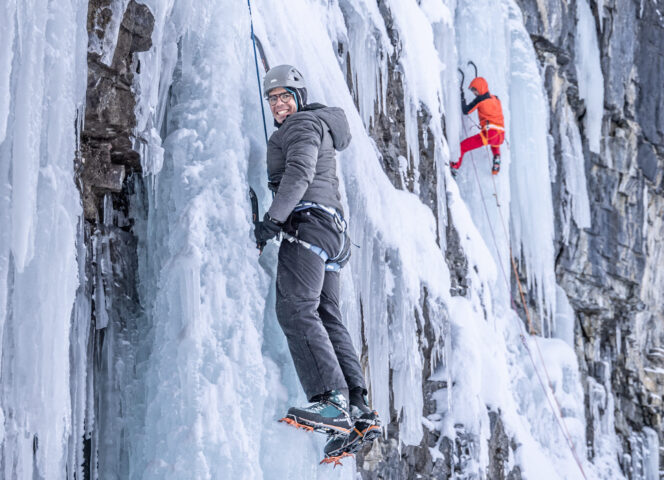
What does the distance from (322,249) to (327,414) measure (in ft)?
2.42

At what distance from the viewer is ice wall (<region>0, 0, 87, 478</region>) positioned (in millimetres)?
2766

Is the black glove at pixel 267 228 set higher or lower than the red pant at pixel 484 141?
lower

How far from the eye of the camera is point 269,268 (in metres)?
3.67

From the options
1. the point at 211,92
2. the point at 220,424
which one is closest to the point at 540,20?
the point at 211,92

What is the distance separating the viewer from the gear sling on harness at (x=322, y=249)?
3.27m

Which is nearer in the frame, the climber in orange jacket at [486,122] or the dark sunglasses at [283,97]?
Answer: the dark sunglasses at [283,97]

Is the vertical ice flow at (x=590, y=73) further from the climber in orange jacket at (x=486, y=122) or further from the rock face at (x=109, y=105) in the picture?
the rock face at (x=109, y=105)

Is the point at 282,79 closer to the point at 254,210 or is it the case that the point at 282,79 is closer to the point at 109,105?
the point at 254,210

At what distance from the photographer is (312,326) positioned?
10.2ft

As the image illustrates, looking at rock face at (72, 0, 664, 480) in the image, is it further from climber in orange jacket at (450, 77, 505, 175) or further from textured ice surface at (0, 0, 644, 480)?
climber in orange jacket at (450, 77, 505, 175)

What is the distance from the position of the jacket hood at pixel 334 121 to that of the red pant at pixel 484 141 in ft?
17.7

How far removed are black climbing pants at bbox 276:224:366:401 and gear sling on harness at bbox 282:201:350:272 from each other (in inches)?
0.9

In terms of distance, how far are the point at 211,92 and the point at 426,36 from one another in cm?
446

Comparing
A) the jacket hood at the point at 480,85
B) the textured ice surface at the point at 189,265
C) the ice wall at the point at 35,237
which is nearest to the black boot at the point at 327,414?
the textured ice surface at the point at 189,265
